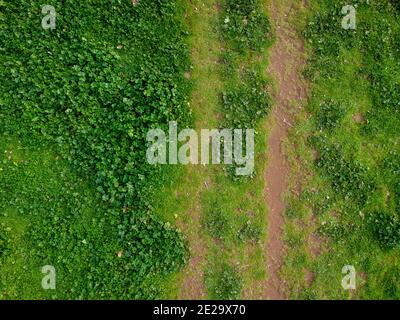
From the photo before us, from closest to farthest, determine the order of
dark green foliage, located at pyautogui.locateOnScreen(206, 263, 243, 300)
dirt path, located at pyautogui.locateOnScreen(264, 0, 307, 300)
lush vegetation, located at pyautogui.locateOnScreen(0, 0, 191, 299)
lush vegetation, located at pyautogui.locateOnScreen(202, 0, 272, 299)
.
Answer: lush vegetation, located at pyautogui.locateOnScreen(0, 0, 191, 299), dark green foliage, located at pyautogui.locateOnScreen(206, 263, 243, 300), lush vegetation, located at pyautogui.locateOnScreen(202, 0, 272, 299), dirt path, located at pyautogui.locateOnScreen(264, 0, 307, 300)

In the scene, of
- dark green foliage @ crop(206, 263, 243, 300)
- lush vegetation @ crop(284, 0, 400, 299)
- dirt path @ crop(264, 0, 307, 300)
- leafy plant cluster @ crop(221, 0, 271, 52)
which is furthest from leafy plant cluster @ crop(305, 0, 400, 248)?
dark green foliage @ crop(206, 263, 243, 300)

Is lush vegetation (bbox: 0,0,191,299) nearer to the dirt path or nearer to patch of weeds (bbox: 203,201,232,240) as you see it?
patch of weeds (bbox: 203,201,232,240)

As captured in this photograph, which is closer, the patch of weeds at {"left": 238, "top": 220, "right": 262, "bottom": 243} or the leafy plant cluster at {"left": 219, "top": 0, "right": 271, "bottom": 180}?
the patch of weeds at {"left": 238, "top": 220, "right": 262, "bottom": 243}

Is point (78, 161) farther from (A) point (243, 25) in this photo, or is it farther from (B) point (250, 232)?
(A) point (243, 25)

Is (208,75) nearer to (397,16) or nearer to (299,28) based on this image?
(299,28)

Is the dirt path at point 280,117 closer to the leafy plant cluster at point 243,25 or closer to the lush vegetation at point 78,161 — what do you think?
the leafy plant cluster at point 243,25

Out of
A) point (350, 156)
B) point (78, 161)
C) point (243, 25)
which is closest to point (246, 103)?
point (243, 25)
